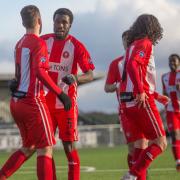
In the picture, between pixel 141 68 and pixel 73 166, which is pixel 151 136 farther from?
pixel 73 166

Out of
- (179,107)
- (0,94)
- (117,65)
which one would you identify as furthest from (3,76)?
(117,65)

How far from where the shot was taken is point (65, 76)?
9.16m

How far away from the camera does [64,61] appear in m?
9.99

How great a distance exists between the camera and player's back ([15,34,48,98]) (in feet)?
27.6

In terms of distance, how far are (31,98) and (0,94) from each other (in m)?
46.5

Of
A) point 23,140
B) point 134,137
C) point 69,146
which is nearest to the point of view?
point 23,140

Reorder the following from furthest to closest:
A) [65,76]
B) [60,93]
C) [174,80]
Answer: [174,80] < [65,76] < [60,93]

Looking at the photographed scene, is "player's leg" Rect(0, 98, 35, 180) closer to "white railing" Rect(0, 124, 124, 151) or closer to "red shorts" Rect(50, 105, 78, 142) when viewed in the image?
"red shorts" Rect(50, 105, 78, 142)

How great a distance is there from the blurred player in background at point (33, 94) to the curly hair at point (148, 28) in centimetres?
144

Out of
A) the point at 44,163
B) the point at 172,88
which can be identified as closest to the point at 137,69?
the point at 44,163

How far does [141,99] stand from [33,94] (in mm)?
1398

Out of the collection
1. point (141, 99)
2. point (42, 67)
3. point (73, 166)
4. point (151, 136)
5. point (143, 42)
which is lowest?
point (73, 166)

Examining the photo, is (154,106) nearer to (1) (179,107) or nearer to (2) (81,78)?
(2) (81,78)

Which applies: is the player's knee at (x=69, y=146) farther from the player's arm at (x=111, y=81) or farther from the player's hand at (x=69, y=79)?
the player's arm at (x=111, y=81)
